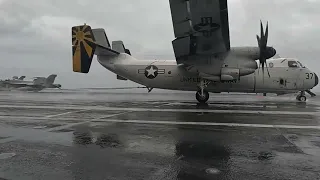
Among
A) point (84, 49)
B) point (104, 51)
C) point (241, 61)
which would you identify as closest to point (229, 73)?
point (241, 61)

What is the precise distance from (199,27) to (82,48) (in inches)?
404

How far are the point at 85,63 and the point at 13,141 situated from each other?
1465 centimetres

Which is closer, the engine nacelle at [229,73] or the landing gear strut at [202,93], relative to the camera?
the engine nacelle at [229,73]

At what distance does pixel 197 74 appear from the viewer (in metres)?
18.4

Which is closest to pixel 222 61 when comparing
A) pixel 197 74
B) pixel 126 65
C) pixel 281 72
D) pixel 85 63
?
pixel 197 74

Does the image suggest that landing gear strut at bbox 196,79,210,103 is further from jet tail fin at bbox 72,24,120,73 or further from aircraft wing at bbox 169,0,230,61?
jet tail fin at bbox 72,24,120,73

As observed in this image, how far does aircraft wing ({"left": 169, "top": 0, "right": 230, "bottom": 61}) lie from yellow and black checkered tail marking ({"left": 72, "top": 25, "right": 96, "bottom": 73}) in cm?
733

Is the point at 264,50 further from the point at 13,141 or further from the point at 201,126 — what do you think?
the point at 13,141

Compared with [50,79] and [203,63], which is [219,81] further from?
[50,79]

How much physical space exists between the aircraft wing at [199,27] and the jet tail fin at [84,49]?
22.1ft

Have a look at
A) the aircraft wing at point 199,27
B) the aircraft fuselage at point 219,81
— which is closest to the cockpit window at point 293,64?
the aircraft fuselage at point 219,81

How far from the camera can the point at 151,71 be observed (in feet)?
65.9

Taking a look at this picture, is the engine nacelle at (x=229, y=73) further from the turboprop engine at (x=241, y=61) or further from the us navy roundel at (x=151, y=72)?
the us navy roundel at (x=151, y=72)

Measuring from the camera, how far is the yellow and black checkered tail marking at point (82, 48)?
20031 millimetres
